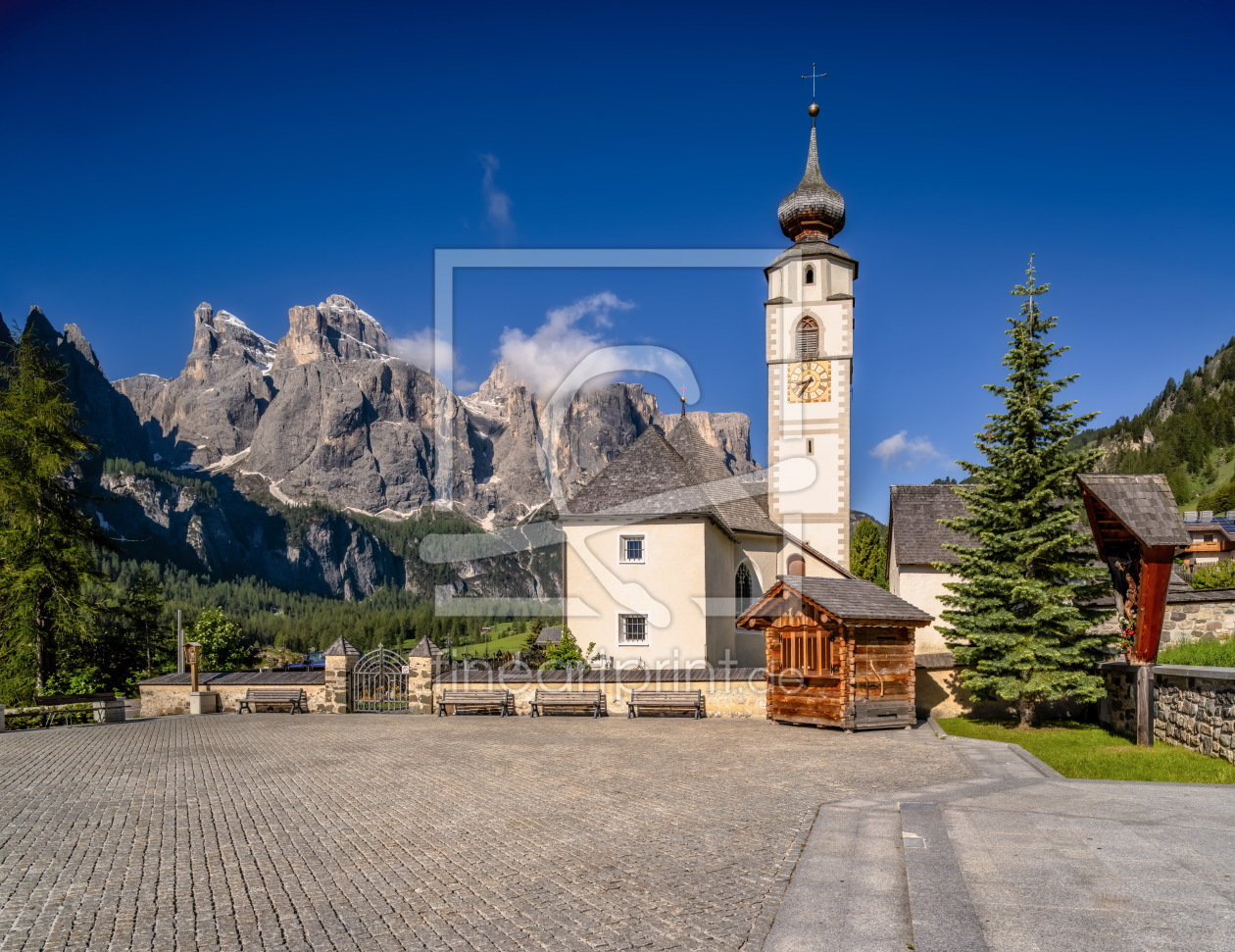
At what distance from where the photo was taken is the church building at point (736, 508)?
27.7 metres

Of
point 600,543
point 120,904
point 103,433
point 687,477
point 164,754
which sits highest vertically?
point 103,433

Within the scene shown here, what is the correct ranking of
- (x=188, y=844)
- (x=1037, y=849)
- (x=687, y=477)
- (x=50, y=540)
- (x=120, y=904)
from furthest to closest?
(x=687, y=477) < (x=50, y=540) < (x=188, y=844) < (x=1037, y=849) < (x=120, y=904)

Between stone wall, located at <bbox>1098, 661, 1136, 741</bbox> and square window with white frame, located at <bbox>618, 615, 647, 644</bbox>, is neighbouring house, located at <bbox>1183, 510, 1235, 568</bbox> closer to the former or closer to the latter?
square window with white frame, located at <bbox>618, 615, 647, 644</bbox>

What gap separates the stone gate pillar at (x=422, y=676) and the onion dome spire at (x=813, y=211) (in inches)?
951

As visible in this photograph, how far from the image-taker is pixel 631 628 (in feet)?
91.8

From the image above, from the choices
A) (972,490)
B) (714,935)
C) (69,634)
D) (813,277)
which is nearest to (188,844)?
(714,935)

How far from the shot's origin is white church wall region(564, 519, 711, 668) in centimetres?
2745

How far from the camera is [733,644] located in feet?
98.9

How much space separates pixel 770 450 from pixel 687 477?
669 centimetres

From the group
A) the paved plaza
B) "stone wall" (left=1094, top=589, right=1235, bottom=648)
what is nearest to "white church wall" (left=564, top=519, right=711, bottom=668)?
"stone wall" (left=1094, top=589, right=1235, bottom=648)

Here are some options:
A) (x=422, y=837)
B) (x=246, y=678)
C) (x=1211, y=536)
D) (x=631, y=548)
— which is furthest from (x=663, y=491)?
(x=1211, y=536)

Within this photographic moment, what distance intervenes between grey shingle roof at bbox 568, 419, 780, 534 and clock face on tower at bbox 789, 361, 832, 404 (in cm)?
498

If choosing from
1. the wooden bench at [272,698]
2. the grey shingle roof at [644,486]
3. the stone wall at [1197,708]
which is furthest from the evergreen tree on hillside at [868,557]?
the stone wall at [1197,708]

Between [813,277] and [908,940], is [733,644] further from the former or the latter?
[908,940]
